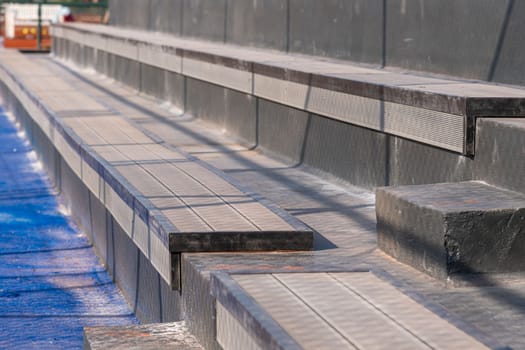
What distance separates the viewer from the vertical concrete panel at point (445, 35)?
24.9 ft

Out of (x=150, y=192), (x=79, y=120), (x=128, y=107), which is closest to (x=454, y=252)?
(x=150, y=192)

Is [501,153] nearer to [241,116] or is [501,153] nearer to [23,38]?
[241,116]

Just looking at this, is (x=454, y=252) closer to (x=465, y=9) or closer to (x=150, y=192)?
(x=150, y=192)

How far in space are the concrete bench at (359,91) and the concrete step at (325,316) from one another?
66.4 inches

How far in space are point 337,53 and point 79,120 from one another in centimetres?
280

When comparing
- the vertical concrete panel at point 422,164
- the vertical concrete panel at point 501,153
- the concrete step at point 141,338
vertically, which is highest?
the vertical concrete panel at point 501,153

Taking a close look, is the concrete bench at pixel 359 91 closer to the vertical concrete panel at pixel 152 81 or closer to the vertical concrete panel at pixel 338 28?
the vertical concrete panel at pixel 338 28

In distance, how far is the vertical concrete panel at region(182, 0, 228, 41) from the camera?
15.5 meters

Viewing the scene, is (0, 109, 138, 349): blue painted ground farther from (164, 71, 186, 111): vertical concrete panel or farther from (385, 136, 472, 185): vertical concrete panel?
(164, 71, 186, 111): vertical concrete panel

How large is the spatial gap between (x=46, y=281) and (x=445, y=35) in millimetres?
3515

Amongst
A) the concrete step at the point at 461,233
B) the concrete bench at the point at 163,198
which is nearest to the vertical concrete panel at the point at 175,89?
the concrete bench at the point at 163,198

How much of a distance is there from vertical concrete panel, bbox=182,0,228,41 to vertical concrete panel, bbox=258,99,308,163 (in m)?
4.52

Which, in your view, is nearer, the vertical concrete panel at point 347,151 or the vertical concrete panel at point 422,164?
the vertical concrete panel at point 422,164

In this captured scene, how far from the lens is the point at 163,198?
666 cm
